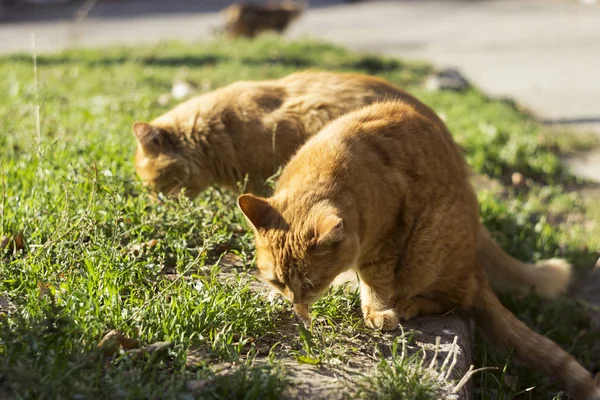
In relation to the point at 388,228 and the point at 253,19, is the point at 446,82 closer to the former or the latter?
the point at 253,19

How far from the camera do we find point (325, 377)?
315 cm

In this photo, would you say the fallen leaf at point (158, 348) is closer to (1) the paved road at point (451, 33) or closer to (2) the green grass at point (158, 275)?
(2) the green grass at point (158, 275)

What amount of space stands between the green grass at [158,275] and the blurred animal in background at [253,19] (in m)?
5.38

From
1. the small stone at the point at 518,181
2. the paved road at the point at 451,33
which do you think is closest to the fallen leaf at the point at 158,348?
the small stone at the point at 518,181

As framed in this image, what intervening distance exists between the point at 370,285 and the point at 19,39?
38.6 ft

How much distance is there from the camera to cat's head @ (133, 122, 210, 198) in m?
4.82

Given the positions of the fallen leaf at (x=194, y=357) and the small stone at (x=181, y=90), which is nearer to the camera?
the fallen leaf at (x=194, y=357)

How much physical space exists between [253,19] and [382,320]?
9.56m

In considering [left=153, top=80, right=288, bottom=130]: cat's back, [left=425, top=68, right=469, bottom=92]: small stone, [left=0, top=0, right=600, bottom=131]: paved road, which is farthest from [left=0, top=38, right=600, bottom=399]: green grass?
[left=0, top=0, right=600, bottom=131]: paved road

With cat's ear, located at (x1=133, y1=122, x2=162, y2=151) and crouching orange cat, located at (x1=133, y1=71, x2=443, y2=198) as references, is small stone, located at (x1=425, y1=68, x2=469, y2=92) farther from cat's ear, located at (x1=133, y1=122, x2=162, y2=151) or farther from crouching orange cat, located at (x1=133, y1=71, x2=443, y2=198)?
cat's ear, located at (x1=133, y1=122, x2=162, y2=151)

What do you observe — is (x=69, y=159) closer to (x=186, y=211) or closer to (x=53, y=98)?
(x=186, y=211)

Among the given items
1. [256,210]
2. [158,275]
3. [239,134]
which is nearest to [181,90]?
[239,134]

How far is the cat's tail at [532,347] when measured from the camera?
3762 mm

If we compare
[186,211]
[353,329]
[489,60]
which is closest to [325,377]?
[353,329]
